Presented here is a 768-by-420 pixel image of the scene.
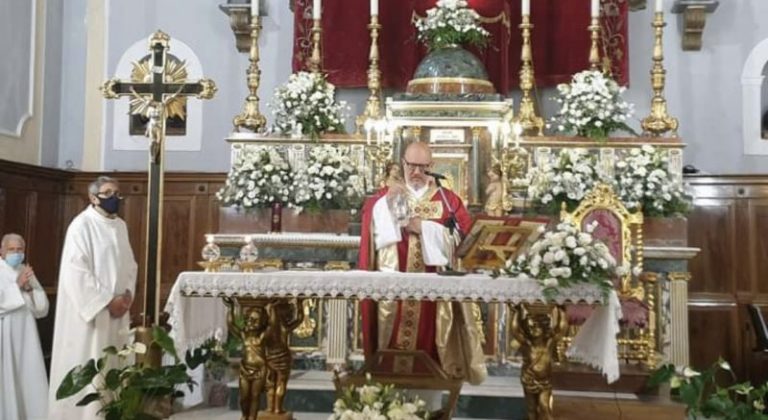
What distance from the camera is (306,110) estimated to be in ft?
28.2

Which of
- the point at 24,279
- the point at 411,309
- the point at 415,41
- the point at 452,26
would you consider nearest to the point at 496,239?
the point at 411,309

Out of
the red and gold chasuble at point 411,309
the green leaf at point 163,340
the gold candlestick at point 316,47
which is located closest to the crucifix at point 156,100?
the green leaf at point 163,340

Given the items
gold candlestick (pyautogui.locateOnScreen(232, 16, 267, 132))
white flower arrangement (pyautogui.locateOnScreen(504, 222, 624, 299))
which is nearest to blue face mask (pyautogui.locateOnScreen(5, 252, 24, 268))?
gold candlestick (pyautogui.locateOnScreen(232, 16, 267, 132))

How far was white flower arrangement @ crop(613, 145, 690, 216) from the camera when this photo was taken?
789cm

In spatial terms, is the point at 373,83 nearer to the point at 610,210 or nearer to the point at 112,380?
the point at 610,210

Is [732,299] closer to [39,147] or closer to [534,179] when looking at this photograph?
[534,179]

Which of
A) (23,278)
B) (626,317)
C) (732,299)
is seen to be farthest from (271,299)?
(732,299)

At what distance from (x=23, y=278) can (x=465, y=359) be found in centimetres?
361

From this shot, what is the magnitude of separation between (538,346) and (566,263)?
1.98 feet

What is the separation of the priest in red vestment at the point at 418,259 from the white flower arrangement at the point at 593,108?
2844mm

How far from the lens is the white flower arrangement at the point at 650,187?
789 cm

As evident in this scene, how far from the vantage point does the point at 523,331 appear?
5242mm

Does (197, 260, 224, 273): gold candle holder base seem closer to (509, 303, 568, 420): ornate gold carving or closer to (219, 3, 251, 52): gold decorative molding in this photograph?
(509, 303, 568, 420): ornate gold carving

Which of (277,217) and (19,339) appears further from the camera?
(277,217)
